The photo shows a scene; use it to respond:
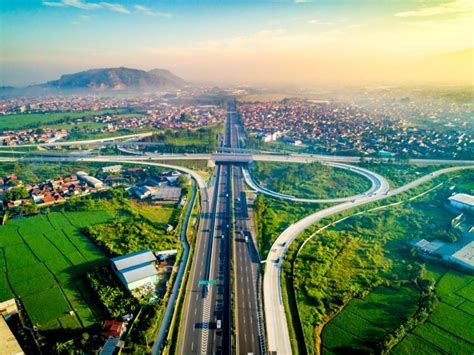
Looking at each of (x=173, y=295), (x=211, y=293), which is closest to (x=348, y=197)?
(x=211, y=293)

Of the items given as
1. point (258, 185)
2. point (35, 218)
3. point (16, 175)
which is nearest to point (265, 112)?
point (258, 185)

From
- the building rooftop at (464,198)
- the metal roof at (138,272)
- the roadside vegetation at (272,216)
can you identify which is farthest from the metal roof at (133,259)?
the building rooftop at (464,198)

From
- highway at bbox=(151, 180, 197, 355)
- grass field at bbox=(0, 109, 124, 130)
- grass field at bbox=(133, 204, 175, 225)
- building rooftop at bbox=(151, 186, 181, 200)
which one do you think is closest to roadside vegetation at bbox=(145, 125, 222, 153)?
building rooftop at bbox=(151, 186, 181, 200)

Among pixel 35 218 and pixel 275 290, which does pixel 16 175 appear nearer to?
pixel 35 218

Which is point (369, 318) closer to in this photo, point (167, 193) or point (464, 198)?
point (464, 198)

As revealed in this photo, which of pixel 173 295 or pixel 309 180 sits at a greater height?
pixel 309 180

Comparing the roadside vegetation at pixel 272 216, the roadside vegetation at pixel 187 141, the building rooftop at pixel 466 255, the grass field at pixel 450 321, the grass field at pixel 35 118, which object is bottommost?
the grass field at pixel 450 321

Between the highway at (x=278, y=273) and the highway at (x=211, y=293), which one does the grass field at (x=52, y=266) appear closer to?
the highway at (x=211, y=293)
